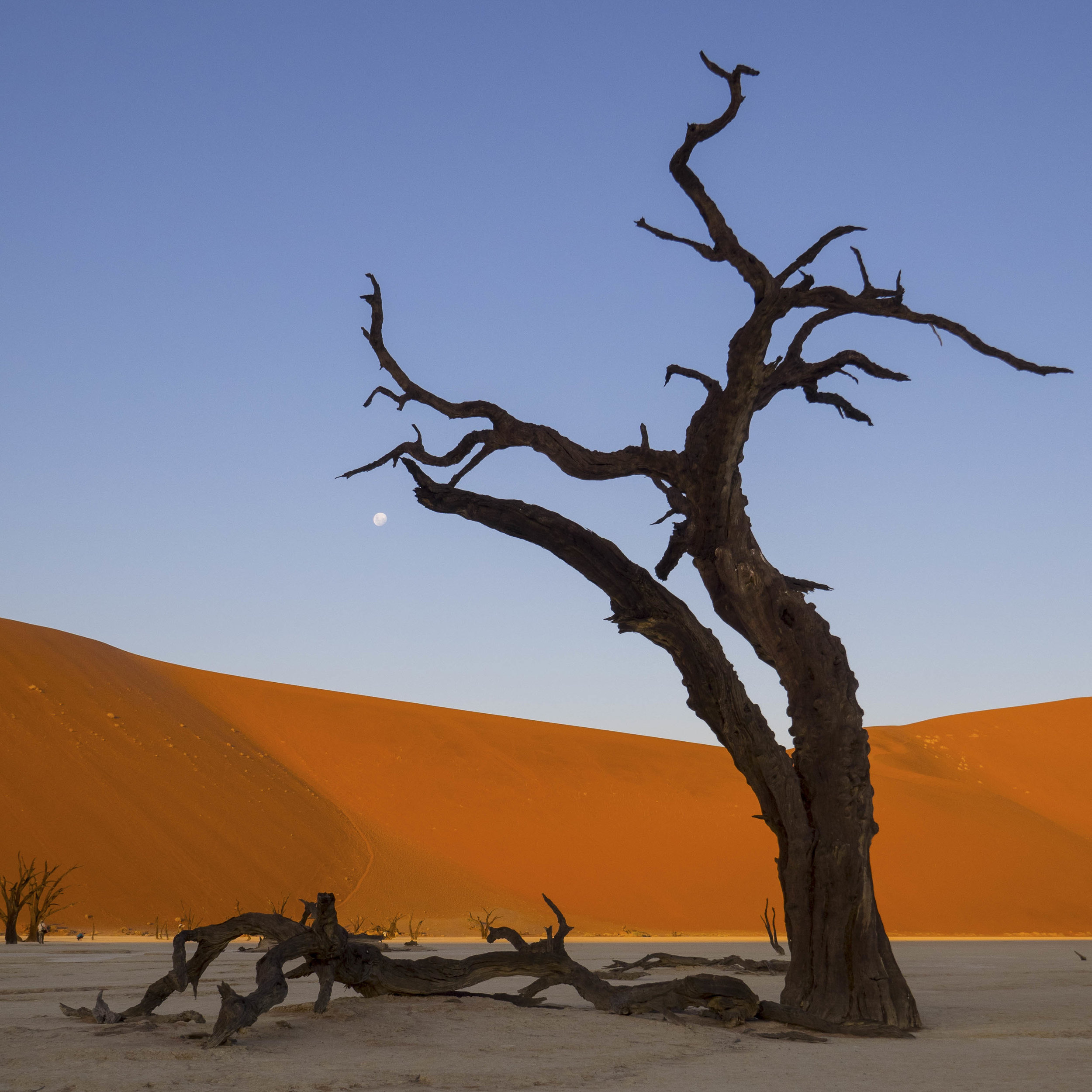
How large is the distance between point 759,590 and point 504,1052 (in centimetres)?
328

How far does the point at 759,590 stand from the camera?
7184mm

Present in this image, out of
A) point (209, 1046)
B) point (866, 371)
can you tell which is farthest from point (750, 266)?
point (209, 1046)

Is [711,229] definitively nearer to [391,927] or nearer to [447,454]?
[447,454]

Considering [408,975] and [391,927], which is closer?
[408,975]

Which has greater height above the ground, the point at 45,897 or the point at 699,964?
the point at 699,964

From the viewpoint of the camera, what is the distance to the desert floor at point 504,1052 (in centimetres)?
448

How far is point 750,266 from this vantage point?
22.4ft

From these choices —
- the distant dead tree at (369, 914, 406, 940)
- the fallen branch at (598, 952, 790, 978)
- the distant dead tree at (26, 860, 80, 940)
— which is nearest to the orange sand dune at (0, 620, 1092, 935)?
the distant dead tree at (26, 860, 80, 940)

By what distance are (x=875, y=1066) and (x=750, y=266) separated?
4.55m

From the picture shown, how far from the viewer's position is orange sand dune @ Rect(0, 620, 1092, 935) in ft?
91.6

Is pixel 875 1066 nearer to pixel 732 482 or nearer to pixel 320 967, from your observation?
pixel 320 967

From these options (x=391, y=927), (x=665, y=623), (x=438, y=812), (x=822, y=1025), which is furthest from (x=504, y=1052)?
(x=438, y=812)

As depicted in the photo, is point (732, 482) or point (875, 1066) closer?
point (875, 1066)

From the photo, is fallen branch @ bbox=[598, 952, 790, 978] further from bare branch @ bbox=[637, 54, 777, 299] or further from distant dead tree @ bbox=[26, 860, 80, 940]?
distant dead tree @ bbox=[26, 860, 80, 940]
